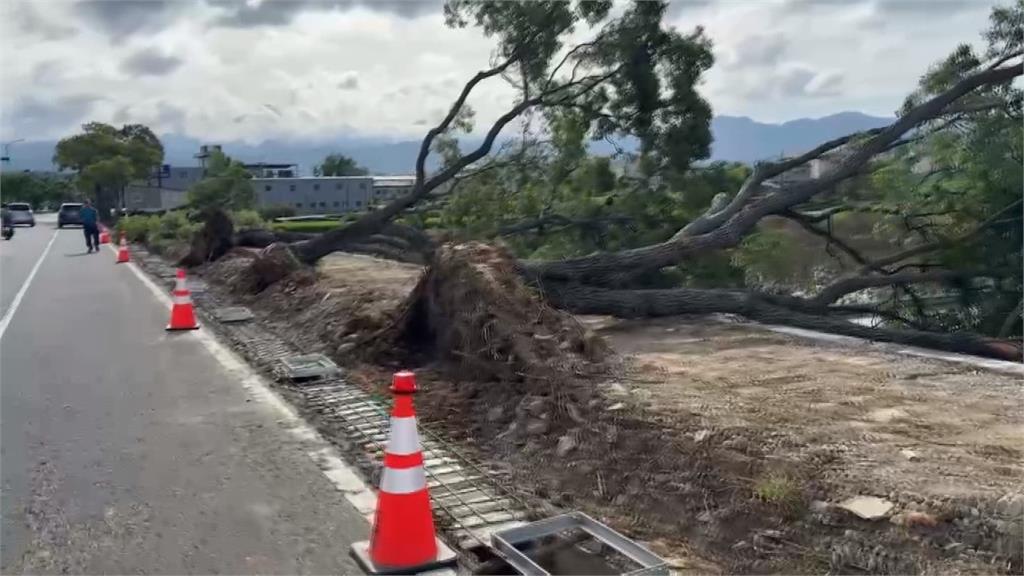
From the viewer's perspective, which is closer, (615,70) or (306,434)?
(306,434)

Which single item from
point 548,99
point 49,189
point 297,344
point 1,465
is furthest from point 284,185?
point 1,465

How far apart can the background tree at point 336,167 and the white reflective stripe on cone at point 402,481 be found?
252ft

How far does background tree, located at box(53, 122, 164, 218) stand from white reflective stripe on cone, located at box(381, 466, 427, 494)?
2443 inches

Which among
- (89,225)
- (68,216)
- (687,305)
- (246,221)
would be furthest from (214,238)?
(68,216)

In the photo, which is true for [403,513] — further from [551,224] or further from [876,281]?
[551,224]

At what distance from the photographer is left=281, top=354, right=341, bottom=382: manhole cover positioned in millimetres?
9102

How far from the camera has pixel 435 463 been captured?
6355 mm

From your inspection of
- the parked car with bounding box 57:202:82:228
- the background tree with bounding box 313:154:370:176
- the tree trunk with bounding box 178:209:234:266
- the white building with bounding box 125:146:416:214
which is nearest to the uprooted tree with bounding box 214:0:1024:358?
the tree trunk with bounding box 178:209:234:266

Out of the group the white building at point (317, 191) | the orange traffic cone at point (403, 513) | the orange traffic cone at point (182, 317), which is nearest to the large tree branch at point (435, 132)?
the orange traffic cone at point (182, 317)

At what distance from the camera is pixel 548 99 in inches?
636

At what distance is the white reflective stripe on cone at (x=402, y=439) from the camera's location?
474 centimetres

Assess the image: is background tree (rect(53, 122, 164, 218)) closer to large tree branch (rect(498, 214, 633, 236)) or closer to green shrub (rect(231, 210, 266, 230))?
green shrub (rect(231, 210, 266, 230))

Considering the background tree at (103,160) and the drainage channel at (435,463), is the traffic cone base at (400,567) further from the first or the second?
the background tree at (103,160)

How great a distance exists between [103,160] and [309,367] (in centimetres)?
6091
